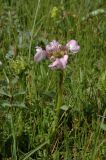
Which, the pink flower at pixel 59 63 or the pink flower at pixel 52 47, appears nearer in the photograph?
the pink flower at pixel 59 63

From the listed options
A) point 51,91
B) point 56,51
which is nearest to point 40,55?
point 56,51

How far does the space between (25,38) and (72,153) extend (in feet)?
3.00

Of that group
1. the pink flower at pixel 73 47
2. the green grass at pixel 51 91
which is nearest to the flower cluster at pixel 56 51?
the pink flower at pixel 73 47

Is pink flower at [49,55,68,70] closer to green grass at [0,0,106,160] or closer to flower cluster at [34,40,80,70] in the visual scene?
flower cluster at [34,40,80,70]

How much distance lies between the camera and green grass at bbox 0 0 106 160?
69.4 inches

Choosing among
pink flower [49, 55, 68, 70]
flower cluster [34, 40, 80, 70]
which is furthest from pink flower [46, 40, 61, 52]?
pink flower [49, 55, 68, 70]

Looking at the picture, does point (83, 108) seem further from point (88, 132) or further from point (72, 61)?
point (72, 61)

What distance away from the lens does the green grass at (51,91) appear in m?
1.76

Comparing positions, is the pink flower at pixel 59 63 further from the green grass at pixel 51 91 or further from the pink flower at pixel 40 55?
the green grass at pixel 51 91

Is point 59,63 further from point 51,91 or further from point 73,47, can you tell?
point 51,91

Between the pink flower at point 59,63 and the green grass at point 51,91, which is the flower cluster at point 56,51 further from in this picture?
the green grass at point 51,91

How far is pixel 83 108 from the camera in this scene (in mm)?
1970

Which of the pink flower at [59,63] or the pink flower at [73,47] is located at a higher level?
the pink flower at [73,47]

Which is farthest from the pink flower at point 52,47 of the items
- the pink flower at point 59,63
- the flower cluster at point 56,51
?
the pink flower at point 59,63
